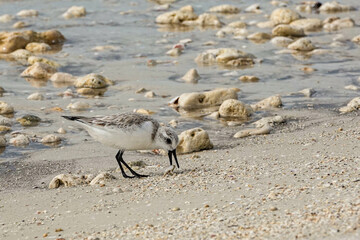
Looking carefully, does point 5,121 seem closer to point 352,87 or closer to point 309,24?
point 352,87

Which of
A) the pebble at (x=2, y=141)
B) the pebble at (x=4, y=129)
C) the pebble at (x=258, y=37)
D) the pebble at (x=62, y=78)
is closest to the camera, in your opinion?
the pebble at (x=2, y=141)

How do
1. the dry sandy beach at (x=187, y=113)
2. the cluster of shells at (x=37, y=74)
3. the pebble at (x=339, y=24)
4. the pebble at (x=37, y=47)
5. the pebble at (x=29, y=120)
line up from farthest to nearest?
the pebble at (x=339, y=24), the pebble at (x=37, y=47), the pebble at (x=29, y=120), the cluster of shells at (x=37, y=74), the dry sandy beach at (x=187, y=113)

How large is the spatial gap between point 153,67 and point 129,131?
636 centimetres

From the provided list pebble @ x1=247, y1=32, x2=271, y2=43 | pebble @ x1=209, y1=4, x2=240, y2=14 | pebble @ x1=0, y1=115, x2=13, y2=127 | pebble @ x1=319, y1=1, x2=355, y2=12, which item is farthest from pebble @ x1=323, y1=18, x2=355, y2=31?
pebble @ x1=0, y1=115, x2=13, y2=127

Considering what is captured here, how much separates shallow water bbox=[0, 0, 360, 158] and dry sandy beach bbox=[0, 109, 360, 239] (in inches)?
52.5

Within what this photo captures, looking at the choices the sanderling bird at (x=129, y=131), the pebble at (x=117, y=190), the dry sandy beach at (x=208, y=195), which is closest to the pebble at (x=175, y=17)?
the dry sandy beach at (x=208, y=195)

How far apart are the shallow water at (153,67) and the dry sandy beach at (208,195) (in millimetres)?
1334

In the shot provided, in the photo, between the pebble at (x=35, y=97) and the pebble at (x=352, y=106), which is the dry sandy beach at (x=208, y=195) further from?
the pebble at (x=35, y=97)

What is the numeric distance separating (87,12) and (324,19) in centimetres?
674

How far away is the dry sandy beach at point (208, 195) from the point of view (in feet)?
16.2

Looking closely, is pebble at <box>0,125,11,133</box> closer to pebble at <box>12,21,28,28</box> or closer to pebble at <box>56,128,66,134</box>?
pebble at <box>56,128,66,134</box>

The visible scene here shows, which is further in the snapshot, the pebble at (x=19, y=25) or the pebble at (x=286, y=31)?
the pebble at (x=19, y=25)

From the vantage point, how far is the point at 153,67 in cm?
1310

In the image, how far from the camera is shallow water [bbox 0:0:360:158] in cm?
1059
